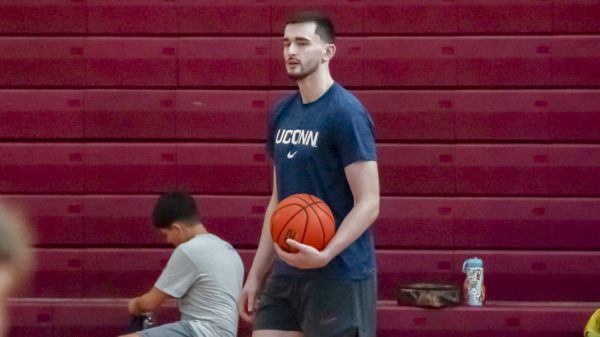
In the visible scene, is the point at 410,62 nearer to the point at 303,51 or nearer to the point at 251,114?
the point at 251,114

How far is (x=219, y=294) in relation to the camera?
23.7ft

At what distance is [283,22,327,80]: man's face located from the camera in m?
5.42

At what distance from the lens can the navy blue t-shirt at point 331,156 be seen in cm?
530

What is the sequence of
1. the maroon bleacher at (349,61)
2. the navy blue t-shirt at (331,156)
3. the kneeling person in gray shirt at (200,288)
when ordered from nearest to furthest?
the navy blue t-shirt at (331,156), the kneeling person in gray shirt at (200,288), the maroon bleacher at (349,61)

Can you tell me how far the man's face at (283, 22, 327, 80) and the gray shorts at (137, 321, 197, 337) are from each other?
2149 mm

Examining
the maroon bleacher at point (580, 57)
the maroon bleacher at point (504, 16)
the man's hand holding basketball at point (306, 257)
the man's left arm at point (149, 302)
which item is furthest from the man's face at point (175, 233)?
the maroon bleacher at point (580, 57)

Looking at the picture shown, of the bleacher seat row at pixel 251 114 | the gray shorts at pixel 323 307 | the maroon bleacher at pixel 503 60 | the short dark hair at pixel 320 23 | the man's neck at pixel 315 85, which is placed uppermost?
the short dark hair at pixel 320 23

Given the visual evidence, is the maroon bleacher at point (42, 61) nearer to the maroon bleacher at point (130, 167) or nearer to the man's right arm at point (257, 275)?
the maroon bleacher at point (130, 167)

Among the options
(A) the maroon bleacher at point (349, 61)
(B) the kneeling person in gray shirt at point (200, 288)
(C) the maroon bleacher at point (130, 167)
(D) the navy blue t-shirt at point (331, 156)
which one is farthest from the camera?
(C) the maroon bleacher at point (130, 167)

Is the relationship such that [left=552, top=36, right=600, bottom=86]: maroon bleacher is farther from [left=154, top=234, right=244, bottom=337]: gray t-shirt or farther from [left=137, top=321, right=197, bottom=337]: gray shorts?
[left=137, top=321, right=197, bottom=337]: gray shorts

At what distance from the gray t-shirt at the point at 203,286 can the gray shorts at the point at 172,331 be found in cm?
5

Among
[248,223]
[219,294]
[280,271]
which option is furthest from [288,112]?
[248,223]

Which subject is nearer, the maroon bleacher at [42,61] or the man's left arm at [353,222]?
the man's left arm at [353,222]

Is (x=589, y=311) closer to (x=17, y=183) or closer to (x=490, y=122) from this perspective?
(x=490, y=122)
